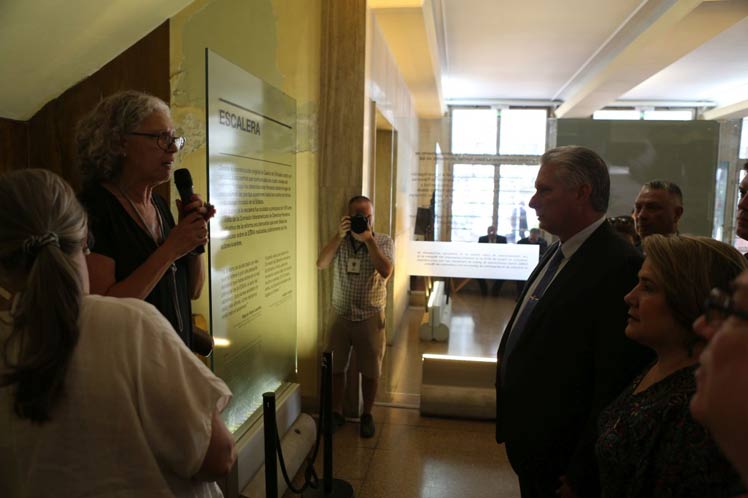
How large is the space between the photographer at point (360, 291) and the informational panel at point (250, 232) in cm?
32

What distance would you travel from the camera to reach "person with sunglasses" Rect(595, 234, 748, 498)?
1.04 meters

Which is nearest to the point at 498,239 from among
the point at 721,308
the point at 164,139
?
the point at 164,139

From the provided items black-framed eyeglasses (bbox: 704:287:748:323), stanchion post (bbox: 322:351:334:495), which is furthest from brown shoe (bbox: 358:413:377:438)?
black-framed eyeglasses (bbox: 704:287:748:323)

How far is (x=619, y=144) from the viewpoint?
3.90 metres

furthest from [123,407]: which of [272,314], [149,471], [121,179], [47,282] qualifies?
[272,314]

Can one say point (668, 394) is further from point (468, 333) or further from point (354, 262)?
point (468, 333)

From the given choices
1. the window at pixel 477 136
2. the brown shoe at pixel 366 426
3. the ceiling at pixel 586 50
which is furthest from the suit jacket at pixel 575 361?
the ceiling at pixel 586 50

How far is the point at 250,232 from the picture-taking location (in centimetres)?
253

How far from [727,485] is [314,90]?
10.2 ft

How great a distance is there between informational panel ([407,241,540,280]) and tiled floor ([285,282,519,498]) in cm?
12

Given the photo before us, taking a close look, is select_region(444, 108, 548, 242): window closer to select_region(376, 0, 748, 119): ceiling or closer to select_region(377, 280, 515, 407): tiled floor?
select_region(377, 280, 515, 407): tiled floor

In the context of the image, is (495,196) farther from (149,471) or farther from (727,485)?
(149,471)

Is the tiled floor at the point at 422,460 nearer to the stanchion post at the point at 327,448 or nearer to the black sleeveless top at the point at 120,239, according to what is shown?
the stanchion post at the point at 327,448

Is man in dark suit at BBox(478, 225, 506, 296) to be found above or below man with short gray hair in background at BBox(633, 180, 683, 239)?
below
